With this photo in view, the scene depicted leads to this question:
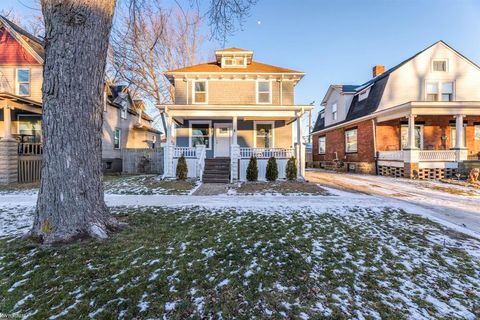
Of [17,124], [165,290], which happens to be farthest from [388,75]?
[17,124]

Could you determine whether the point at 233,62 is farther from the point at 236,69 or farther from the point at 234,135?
the point at 234,135

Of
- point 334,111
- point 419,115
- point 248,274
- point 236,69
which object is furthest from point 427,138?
point 248,274

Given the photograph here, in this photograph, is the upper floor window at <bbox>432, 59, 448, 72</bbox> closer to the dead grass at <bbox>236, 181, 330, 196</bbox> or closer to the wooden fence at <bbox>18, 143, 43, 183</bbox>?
the dead grass at <bbox>236, 181, 330, 196</bbox>

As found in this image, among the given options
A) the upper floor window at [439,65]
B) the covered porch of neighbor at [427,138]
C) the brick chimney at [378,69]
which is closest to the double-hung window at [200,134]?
the covered porch of neighbor at [427,138]

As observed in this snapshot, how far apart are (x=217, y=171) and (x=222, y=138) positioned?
9.68 ft

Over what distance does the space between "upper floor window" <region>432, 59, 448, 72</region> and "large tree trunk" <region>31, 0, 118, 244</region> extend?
18.1m

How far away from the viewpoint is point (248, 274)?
106 inches

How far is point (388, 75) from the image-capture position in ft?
45.1

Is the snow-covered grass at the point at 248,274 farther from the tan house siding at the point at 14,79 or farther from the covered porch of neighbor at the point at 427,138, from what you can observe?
the tan house siding at the point at 14,79

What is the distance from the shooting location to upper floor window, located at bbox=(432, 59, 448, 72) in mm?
13925

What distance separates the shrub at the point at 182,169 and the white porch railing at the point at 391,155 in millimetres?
11794

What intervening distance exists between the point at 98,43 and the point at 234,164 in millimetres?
7657

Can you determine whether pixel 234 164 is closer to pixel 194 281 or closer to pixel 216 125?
pixel 216 125

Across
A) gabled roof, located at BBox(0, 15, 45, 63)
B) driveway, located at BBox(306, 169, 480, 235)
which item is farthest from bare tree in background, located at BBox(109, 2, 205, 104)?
driveway, located at BBox(306, 169, 480, 235)
